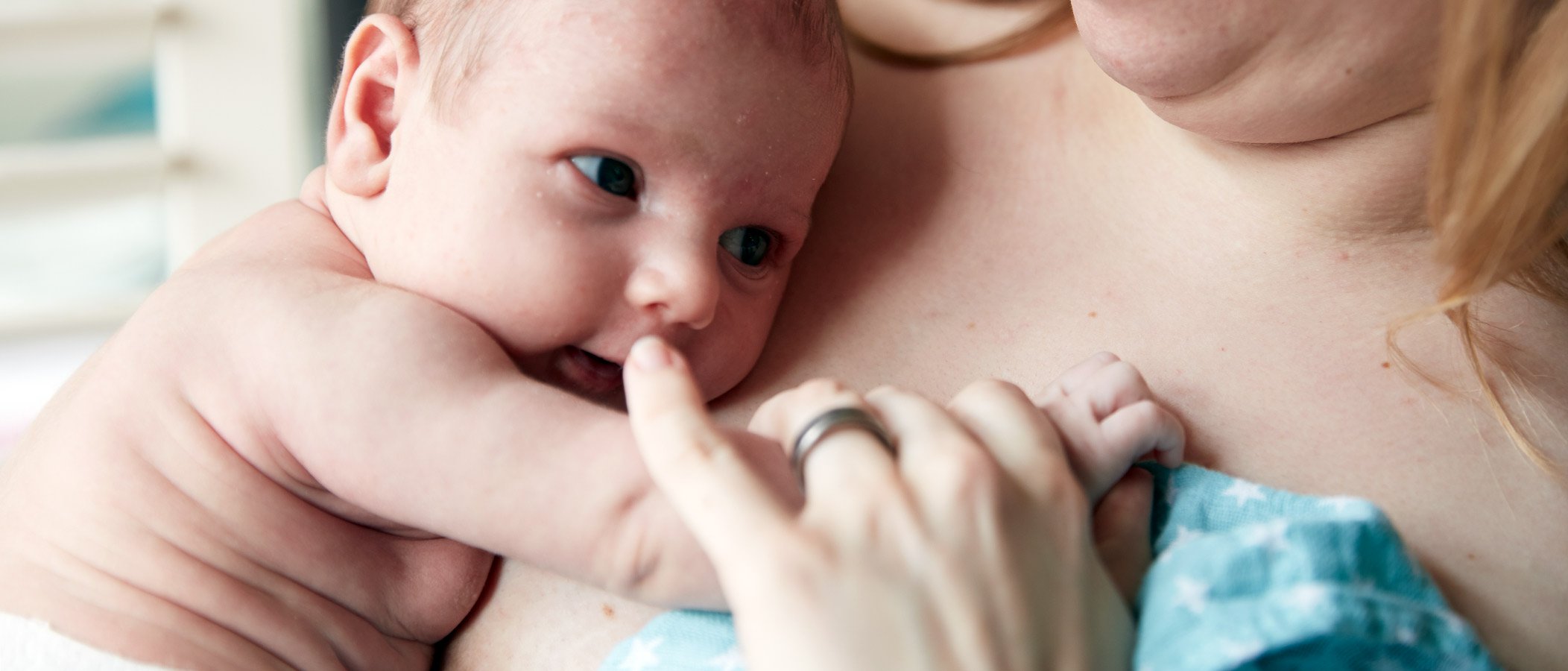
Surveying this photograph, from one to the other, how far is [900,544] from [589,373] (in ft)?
1.31

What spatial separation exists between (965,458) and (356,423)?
0.41 meters

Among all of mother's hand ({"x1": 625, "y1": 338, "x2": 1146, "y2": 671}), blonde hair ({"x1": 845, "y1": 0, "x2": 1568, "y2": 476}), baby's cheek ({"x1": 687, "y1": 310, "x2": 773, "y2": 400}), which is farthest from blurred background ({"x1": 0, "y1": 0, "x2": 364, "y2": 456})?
blonde hair ({"x1": 845, "y1": 0, "x2": 1568, "y2": 476})

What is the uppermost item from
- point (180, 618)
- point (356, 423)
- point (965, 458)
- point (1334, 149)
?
point (1334, 149)

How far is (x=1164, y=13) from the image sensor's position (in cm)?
83

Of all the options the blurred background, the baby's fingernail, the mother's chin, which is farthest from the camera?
the blurred background

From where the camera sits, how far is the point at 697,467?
63 cm

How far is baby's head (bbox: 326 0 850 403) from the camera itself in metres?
0.86

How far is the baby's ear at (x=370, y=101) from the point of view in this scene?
0.94 metres

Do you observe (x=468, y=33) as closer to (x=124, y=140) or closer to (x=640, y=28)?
(x=640, y=28)

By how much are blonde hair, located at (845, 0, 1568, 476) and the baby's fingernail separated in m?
0.50

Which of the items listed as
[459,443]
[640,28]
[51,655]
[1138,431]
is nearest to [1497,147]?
[1138,431]

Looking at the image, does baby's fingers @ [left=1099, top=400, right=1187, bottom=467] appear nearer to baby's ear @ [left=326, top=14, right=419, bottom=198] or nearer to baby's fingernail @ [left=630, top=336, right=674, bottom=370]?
baby's fingernail @ [left=630, top=336, right=674, bottom=370]

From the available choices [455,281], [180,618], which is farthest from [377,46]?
[180,618]

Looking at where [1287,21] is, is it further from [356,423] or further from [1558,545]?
[356,423]
